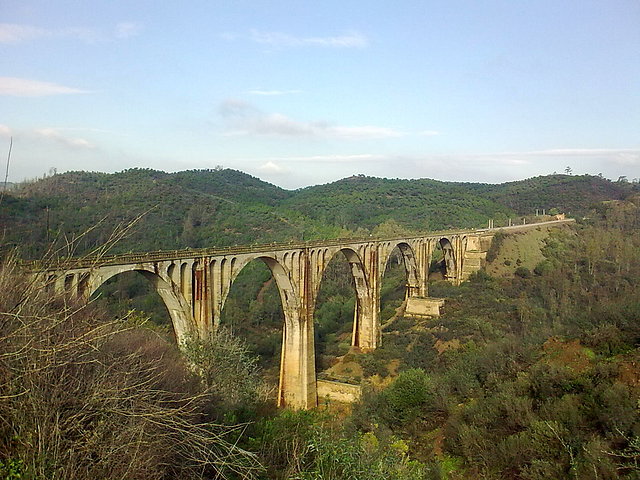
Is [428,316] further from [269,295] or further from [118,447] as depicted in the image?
[118,447]

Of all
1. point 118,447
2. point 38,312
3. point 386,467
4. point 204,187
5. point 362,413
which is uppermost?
point 204,187

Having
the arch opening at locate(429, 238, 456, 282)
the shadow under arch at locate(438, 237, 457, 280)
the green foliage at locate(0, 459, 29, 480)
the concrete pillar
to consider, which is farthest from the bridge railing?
the arch opening at locate(429, 238, 456, 282)

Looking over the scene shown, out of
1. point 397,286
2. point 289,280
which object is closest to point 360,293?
point 289,280

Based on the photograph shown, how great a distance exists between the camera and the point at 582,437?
11500mm

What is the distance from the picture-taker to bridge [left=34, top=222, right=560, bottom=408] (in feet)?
62.3

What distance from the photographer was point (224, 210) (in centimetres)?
8569

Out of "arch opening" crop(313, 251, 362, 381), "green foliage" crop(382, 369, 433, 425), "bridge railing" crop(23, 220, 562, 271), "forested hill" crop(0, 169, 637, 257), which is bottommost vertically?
"arch opening" crop(313, 251, 362, 381)

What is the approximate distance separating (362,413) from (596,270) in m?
39.9

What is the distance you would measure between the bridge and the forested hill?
11.9m

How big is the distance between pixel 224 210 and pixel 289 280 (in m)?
59.7

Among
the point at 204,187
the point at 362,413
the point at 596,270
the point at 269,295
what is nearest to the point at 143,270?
the point at 362,413

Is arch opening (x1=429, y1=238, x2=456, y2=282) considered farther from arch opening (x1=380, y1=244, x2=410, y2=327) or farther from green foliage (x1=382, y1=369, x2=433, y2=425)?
green foliage (x1=382, y1=369, x2=433, y2=425)

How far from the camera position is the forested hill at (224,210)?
173ft

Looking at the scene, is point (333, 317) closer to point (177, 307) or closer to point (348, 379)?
point (348, 379)
